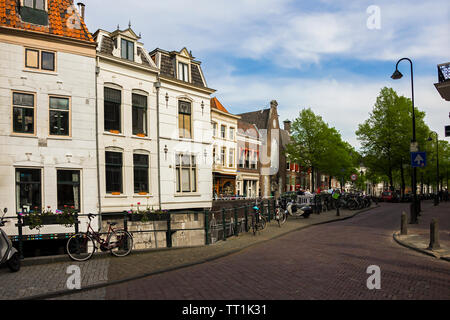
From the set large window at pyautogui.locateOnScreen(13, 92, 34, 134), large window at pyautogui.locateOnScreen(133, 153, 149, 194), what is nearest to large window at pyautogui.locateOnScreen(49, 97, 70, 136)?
large window at pyautogui.locateOnScreen(13, 92, 34, 134)

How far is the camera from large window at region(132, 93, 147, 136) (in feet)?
60.2

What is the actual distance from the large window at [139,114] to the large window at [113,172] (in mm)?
1796

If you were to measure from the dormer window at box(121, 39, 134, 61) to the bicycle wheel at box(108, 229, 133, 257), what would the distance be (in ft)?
38.5

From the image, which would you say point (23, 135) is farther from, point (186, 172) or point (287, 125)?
point (287, 125)

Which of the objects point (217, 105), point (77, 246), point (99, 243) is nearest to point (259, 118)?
point (217, 105)

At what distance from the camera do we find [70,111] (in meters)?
15.4

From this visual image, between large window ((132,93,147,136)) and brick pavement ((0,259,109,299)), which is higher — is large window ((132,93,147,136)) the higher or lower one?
the higher one

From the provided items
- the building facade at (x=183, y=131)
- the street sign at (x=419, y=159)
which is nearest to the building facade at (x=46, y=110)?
the building facade at (x=183, y=131)

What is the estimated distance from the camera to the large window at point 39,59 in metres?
14.6

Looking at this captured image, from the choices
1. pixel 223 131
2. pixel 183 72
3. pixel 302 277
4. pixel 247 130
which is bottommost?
pixel 302 277

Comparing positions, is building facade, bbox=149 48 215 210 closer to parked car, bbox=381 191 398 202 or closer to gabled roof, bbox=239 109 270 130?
gabled roof, bbox=239 109 270 130

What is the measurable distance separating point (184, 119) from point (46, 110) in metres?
7.97

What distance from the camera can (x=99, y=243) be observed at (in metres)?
9.32

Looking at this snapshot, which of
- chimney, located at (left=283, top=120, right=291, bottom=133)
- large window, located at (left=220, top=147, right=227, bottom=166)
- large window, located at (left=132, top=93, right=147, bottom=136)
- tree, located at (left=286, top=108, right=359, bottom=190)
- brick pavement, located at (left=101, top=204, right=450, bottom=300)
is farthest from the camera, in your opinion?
chimney, located at (left=283, top=120, right=291, bottom=133)
